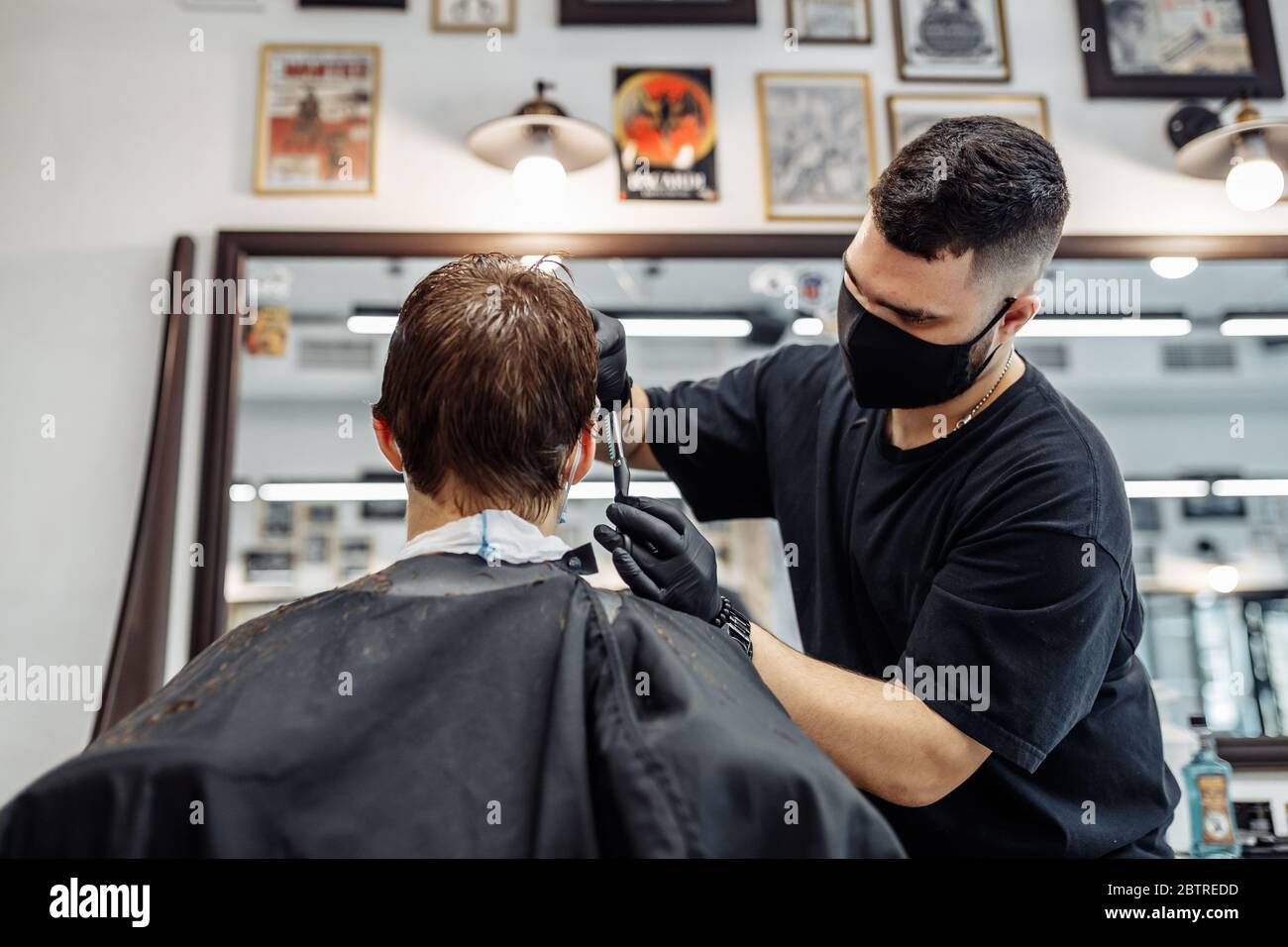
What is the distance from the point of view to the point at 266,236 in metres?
2.47

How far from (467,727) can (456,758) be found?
33 mm

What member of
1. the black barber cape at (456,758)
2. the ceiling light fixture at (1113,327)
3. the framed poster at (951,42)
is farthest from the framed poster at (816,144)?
the black barber cape at (456,758)

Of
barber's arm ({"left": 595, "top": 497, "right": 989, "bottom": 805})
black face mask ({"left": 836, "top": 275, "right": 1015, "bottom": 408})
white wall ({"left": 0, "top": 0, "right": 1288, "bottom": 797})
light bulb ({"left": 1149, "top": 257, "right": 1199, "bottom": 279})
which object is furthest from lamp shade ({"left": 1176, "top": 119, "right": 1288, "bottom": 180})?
barber's arm ({"left": 595, "top": 497, "right": 989, "bottom": 805})

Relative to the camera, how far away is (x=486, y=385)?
3.95ft

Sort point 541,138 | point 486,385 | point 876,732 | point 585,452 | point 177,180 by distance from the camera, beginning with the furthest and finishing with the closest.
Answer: point 177,180
point 541,138
point 876,732
point 585,452
point 486,385

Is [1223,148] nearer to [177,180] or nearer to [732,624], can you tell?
[732,624]

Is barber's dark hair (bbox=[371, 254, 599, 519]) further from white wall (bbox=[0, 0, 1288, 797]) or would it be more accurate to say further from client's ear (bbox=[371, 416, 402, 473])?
white wall (bbox=[0, 0, 1288, 797])

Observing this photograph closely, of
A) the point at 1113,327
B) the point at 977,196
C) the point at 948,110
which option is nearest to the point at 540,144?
the point at 948,110

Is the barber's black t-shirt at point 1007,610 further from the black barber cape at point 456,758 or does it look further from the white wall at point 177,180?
the white wall at point 177,180

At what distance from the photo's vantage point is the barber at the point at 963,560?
146 centimetres

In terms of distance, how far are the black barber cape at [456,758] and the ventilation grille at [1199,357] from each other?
6.75ft

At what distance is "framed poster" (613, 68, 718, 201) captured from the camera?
2.57 meters

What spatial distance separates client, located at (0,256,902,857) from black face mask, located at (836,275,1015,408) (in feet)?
2.12
